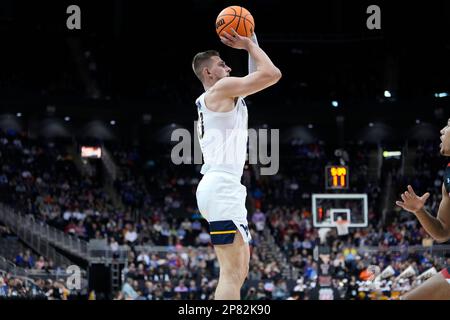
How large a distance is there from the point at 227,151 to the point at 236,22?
1.06m

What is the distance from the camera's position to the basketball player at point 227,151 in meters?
5.50

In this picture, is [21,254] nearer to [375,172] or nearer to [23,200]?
[23,200]

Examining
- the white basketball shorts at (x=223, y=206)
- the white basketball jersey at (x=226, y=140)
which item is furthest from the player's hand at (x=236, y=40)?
the white basketball shorts at (x=223, y=206)

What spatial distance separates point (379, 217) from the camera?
2672cm

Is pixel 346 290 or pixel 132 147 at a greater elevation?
pixel 132 147

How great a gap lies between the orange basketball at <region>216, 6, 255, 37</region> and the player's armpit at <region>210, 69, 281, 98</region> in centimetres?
48

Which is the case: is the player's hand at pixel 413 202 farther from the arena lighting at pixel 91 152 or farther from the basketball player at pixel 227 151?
the arena lighting at pixel 91 152

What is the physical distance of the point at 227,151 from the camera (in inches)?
228

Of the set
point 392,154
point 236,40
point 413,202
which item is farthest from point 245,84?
point 392,154

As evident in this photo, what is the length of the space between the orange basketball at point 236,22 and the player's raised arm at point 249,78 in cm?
12

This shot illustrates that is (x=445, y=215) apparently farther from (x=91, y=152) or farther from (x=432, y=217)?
(x=91, y=152)

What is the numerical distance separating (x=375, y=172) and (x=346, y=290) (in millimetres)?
12654

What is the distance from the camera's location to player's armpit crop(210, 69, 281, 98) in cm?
549
